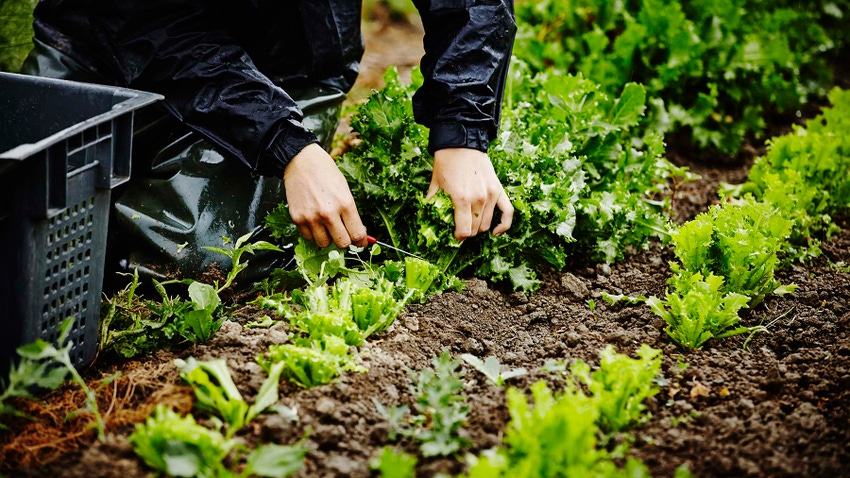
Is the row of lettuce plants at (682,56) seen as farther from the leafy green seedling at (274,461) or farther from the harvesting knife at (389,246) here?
the leafy green seedling at (274,461)

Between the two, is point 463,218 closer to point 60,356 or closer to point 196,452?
point 196,452

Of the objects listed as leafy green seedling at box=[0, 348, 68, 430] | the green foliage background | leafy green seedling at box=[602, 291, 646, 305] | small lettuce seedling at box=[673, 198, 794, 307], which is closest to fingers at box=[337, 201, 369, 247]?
leafy green seedling at box=[602, 291, 646, 305]

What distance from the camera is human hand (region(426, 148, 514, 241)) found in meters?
2.81

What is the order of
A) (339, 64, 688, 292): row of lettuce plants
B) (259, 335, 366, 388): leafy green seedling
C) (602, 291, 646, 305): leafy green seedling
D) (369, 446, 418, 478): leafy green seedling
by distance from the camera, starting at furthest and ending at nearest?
(339, 64, 688, 292): row of lettuce plants, (602, 291, 646, 305): leafy green seedling, (259, 335, 366, 388): leafy green seedling, (369, 446, 418, 478): leafy green seedling

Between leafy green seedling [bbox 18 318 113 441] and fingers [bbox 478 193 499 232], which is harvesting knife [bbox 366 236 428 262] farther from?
leafy green seedling [bbox 18 318 113 441]

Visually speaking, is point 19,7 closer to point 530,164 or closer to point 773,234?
point 530,164

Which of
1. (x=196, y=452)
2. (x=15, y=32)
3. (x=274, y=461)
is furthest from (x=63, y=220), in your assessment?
(x=15, y=32)

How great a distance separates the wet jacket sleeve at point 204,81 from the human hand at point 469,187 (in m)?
0.48

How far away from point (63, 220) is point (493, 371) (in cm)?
129

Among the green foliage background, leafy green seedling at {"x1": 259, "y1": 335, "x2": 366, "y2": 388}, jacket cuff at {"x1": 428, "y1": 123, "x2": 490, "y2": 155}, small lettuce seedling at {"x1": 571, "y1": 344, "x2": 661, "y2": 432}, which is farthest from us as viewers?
the green foliage background

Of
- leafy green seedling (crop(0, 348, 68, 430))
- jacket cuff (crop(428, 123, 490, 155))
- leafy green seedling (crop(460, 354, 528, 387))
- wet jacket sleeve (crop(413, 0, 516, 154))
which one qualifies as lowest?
leafy green seedling (crop(460, 354, 528, 387))

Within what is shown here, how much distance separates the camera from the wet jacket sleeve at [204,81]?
9.11 feet

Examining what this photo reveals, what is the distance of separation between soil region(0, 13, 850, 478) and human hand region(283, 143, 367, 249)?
0.37 m

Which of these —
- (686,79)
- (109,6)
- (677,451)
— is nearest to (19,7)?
(109,6)
